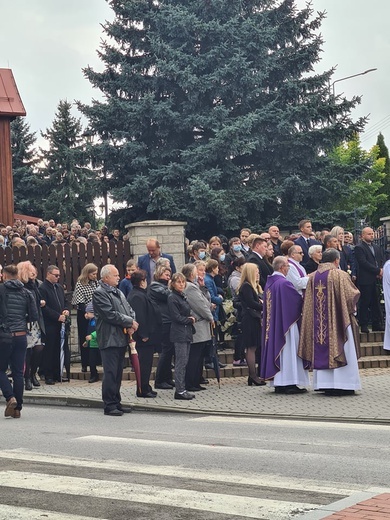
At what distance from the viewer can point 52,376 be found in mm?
17219

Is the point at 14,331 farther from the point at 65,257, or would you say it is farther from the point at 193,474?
the point at 65,257

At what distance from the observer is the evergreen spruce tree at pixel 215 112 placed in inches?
1293

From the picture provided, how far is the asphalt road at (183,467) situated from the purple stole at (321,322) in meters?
1.93

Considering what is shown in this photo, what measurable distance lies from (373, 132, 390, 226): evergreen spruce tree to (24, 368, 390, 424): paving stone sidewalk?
44738mm

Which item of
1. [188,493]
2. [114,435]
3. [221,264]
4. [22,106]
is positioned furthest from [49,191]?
[188,493]

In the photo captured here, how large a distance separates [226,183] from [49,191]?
91.7 ft

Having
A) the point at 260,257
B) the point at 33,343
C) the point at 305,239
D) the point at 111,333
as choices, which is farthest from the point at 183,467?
the point at 305,239

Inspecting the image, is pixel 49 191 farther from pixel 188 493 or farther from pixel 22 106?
pixel 188 493

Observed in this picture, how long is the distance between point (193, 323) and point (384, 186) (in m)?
54.2

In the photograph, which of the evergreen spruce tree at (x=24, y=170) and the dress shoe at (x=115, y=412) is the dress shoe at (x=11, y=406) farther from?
the evergreen spruce tree at (x=24, y=170)

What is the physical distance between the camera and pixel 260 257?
16.7 meters

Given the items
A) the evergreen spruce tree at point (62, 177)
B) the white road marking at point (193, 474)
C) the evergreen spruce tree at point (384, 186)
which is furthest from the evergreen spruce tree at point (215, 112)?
the evergreen spruce tree at point (384, 186)

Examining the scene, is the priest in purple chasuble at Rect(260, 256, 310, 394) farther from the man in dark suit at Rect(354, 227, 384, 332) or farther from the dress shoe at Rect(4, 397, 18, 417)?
the man in dark suit at Rect(354, 227, 384, 332)

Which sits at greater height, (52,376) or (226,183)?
(226,183)
